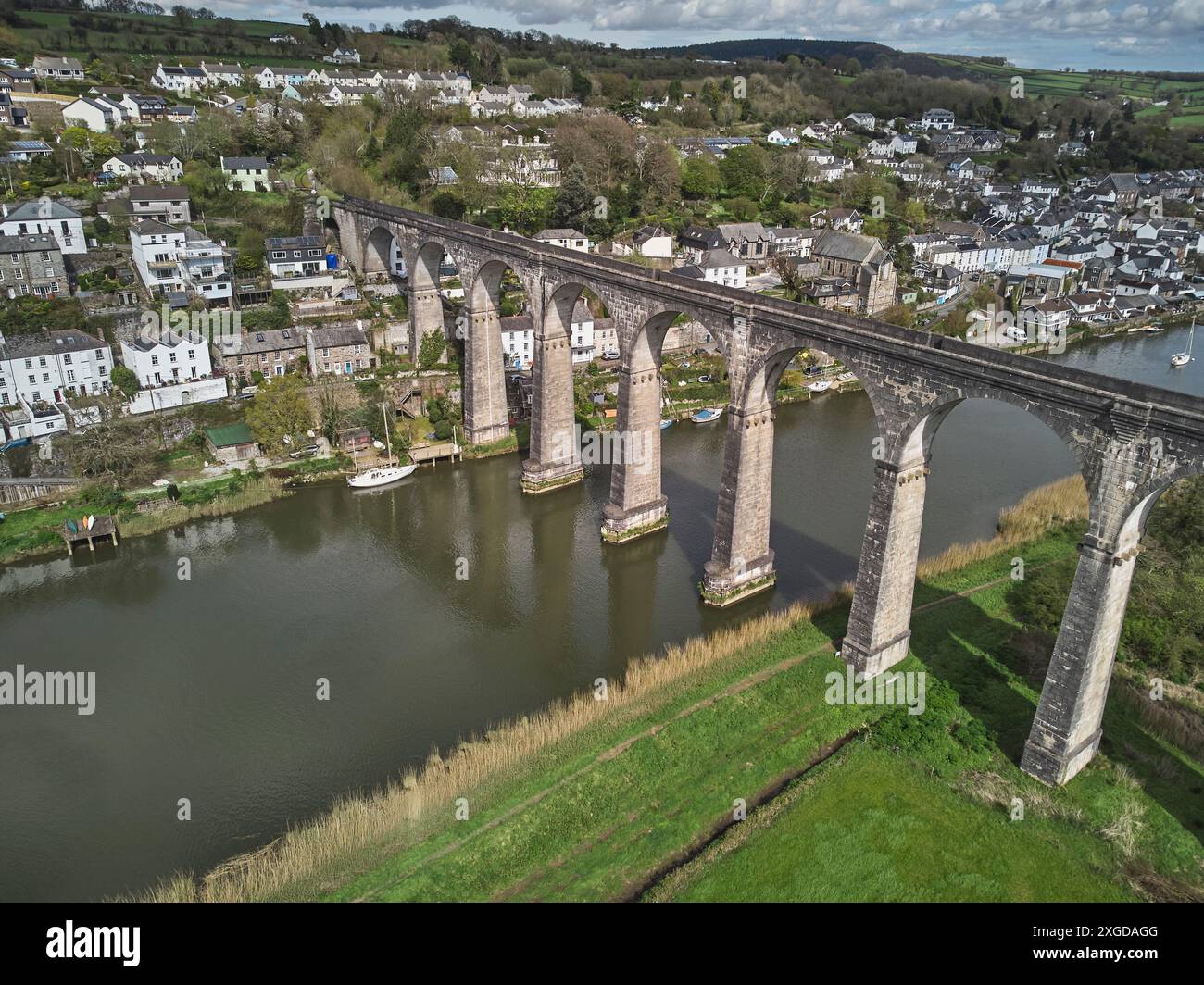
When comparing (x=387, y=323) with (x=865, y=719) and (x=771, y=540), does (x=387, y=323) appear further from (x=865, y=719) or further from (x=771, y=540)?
(x=865, y=719)

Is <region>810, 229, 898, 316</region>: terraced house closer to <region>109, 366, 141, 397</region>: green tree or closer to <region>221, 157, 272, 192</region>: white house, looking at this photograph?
<region>221, 157, 272, 192</region>: white house

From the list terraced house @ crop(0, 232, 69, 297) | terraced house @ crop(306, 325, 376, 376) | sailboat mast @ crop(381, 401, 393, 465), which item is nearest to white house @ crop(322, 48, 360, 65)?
terraced house @ crop(0, 232, 69, 297)

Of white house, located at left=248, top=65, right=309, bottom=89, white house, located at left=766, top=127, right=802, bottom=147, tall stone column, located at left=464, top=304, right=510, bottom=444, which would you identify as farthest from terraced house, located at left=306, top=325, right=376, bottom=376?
white house, located at left=766, top=127, right=802, bottom=147

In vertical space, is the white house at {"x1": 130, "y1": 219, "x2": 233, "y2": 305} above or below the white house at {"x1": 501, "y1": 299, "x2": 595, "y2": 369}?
above

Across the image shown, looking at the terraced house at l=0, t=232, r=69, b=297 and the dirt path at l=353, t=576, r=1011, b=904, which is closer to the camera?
the dirt path at l=353, t=576, r=1011, b=904

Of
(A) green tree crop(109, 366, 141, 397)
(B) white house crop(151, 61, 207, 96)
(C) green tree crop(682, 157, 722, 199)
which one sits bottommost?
(A) green tree crop(109, 366, 141, 397)

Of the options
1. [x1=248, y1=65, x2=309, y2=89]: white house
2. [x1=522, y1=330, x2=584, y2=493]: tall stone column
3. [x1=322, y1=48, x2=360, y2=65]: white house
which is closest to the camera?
[x1=522, y1=330, x2=584, y2=493]: tall stone column

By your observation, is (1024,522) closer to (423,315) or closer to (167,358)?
(423,315)

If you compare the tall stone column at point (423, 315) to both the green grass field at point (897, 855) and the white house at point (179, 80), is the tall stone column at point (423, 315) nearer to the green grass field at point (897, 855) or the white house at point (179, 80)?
the green grass field at point (897, 855)

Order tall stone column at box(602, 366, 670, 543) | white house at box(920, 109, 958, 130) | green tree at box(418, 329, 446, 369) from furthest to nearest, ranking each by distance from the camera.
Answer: white house at box(920, 109, 958, 130) → green tree at box(418, 329, 446, 369) → tall stone column at box(602, 366, 670, 543)
